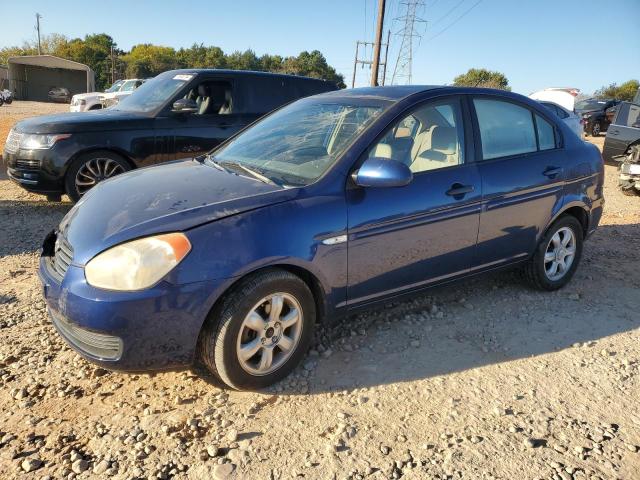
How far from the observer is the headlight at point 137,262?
241 cm

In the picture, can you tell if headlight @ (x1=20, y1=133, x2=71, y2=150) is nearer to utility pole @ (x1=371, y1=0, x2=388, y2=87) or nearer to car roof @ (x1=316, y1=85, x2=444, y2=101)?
car roof @ (x1=316, y1=85, x2=444, y2=101)

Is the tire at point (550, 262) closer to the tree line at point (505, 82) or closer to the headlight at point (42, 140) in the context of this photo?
the headlight at point (42, 140)

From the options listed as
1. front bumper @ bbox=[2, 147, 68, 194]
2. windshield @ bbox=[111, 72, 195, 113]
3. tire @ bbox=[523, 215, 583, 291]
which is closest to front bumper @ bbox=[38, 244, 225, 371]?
tire @ bbox=[523, 215, 583, 291]

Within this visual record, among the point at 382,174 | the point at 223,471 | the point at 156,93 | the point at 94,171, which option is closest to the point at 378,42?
the point at 156,93

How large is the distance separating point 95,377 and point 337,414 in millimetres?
1401

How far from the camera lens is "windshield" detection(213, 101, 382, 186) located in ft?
10.4

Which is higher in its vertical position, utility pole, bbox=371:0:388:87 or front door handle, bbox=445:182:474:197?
utility pole, bbox=371:0:388:87

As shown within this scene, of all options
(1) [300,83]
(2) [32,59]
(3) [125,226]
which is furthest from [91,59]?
(3) [125,226]

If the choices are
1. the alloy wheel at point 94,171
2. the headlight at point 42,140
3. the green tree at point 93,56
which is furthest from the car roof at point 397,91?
the green tree at point 93,56

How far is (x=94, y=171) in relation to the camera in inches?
241

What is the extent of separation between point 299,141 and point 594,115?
2371 cm

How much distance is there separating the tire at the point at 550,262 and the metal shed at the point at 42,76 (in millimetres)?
55972

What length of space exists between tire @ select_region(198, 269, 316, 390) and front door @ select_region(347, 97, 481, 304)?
0.41 m

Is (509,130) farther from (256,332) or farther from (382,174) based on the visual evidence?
(256,332)
